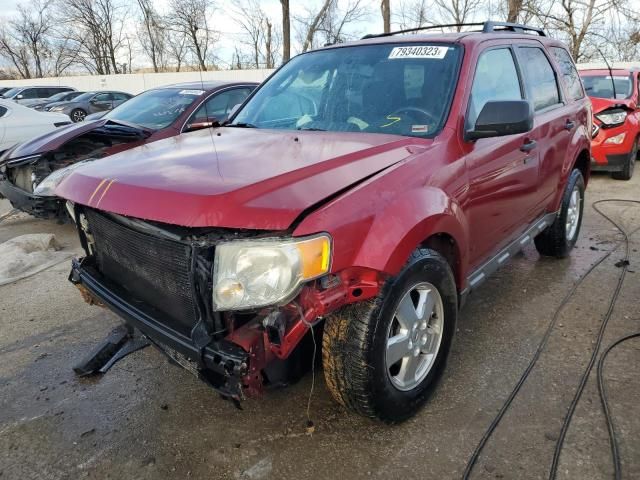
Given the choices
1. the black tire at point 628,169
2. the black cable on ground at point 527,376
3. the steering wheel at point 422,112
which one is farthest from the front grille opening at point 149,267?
the black tire at point 628,169

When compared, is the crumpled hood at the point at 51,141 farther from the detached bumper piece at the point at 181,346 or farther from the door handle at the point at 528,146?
the door handle at the point at 528,146

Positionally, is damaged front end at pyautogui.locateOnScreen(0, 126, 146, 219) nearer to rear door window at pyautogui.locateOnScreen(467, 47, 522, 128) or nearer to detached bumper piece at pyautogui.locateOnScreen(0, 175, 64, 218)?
detached bumper piece at pyautogui.locateOnScreen(0, 175, 64, 218)

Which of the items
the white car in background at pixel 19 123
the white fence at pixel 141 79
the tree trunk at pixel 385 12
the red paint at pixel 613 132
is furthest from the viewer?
the white fence at pixel 141 79

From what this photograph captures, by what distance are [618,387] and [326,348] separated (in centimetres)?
168

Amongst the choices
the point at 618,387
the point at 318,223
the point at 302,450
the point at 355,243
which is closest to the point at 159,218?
the point at 318,223

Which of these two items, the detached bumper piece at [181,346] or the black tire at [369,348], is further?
the black tire at [369,348]

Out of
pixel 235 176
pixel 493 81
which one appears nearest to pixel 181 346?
pixel 235 176

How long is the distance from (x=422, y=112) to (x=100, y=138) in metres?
4.48

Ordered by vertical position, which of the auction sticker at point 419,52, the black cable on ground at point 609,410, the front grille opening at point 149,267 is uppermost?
the auction sticker at point 419,52

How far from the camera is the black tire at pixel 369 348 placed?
211 centimetres

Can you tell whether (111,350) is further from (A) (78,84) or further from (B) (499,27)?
(A) (78,84)

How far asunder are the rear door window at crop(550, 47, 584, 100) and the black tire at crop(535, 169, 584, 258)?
692 mm

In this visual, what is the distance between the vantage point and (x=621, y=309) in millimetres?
3666

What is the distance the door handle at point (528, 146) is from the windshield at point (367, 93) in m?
0.78
